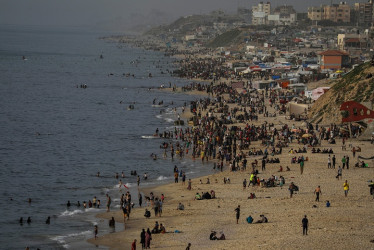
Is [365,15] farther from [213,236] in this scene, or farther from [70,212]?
[213,236]

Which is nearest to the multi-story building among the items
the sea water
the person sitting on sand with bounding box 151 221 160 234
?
the sea water

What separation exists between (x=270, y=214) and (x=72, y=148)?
1070 inches

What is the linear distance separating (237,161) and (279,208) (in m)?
12.3

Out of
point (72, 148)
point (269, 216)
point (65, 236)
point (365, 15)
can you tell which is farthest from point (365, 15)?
point (65, 236)

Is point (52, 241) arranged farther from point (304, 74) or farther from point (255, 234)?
point (304, 74)

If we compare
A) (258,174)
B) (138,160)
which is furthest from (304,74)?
(258,174)

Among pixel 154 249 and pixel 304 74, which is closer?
pixel 154 249

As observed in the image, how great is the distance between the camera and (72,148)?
5238cm

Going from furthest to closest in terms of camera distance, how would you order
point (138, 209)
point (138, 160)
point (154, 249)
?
point (138, 160) < point (138, 209) < point (154, 249)

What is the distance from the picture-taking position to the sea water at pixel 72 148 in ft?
104

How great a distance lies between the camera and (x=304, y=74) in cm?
8356

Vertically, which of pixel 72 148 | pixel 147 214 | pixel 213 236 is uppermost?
pixel 213 236

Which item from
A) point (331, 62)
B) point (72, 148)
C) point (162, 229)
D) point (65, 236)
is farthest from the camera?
point (331, 62)

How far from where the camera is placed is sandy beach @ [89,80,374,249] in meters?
24.4
